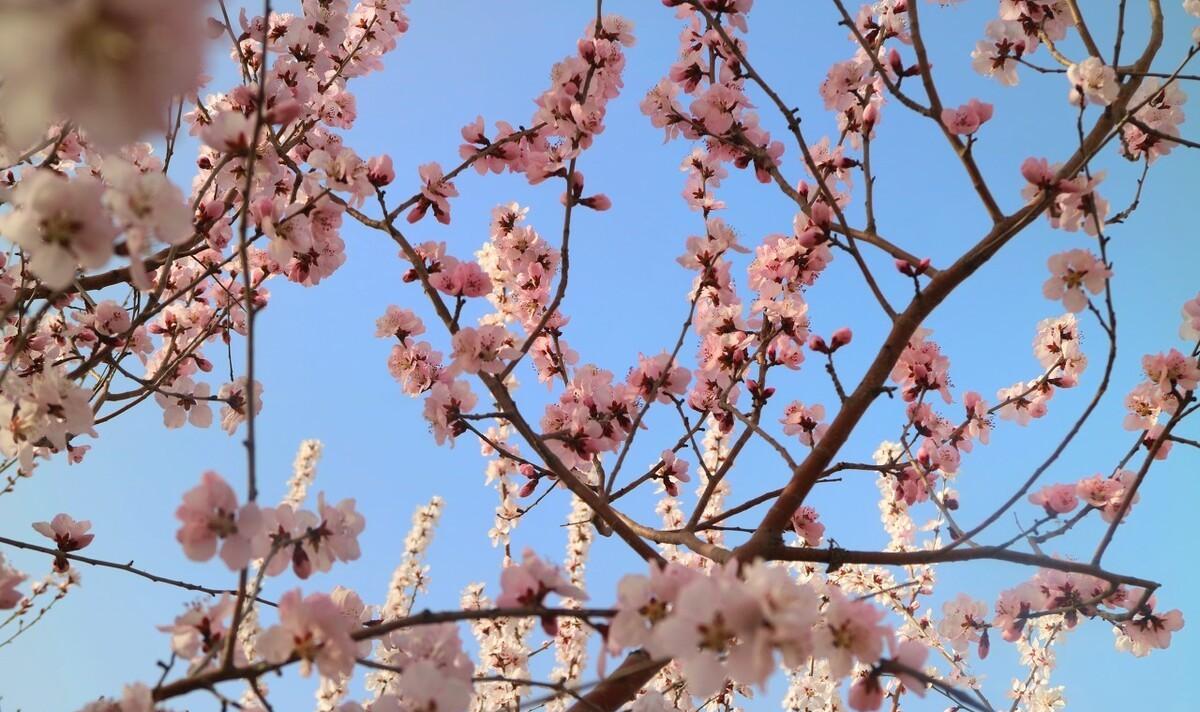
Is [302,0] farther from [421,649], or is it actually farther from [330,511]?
[421,649]

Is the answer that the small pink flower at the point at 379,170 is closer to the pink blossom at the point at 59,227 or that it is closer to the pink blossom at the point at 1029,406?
the pink blossom at the point at 59,227

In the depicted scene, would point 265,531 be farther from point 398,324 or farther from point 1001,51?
point 1001,51

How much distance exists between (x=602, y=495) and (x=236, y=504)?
153 cm

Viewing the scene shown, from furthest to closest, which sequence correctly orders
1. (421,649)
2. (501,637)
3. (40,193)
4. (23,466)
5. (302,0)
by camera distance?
(501,637) → (302,0) → (23,466) → (421,649) → (40,193)

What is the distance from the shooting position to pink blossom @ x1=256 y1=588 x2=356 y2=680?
134cm

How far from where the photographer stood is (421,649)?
1559mm

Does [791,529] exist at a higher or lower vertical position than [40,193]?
higher

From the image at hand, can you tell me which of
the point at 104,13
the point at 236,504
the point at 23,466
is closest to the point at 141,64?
the point at 104,13

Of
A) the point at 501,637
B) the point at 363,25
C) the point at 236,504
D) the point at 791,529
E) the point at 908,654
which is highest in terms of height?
the point at 363,25

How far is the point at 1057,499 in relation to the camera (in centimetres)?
248

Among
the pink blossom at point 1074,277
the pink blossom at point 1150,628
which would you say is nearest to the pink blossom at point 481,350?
the pink blossom at point 1074,277

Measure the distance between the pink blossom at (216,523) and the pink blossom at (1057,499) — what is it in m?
2.40

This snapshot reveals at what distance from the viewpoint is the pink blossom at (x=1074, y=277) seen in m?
2.11

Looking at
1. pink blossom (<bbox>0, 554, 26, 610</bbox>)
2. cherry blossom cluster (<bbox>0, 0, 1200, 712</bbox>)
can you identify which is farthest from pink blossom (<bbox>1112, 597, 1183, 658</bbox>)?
pink blossom (<bbox>0, 554, 26, 610</bbox>)
